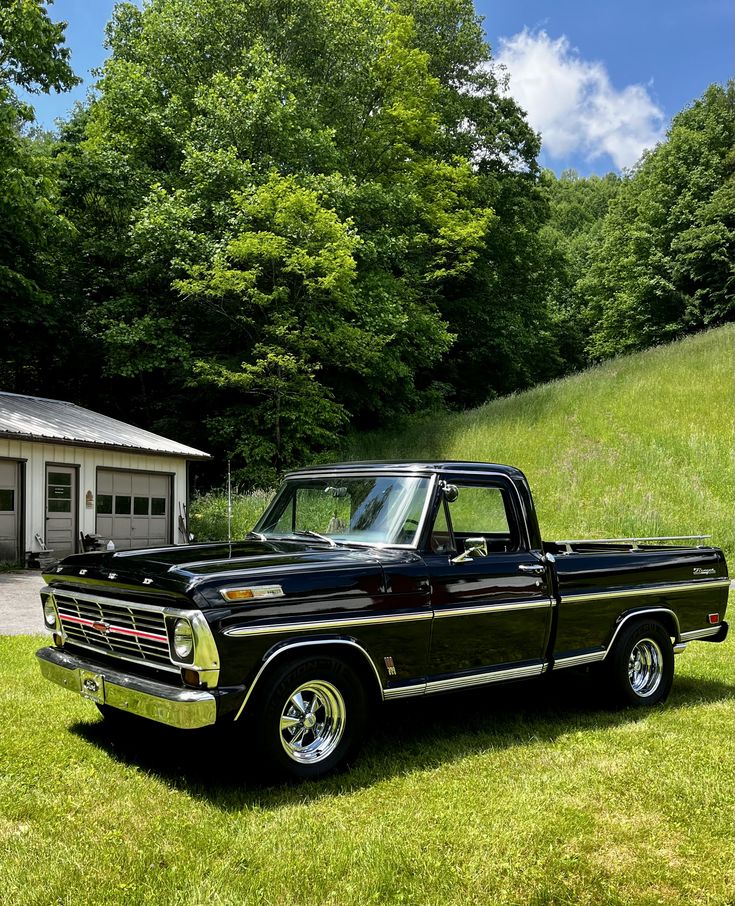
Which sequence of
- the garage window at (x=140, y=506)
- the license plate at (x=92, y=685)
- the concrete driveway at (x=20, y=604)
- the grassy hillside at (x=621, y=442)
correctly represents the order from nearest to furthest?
1. the license plate at (x=92, y=685)
2. the concrete driveway at (x=20, y=604)
3. the grassy hillside at (x=621, y=442)
4. the garage window at (x=140, y=506)

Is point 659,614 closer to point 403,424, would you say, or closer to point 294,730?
point 294,730

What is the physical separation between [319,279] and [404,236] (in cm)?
681

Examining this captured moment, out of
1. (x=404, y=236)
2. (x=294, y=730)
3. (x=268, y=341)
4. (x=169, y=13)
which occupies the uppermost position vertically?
(x=169, y=13)

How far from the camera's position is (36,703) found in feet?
20.5

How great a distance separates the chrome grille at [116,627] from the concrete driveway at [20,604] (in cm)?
412

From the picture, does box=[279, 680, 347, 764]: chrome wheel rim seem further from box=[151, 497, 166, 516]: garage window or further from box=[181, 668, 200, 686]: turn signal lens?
box=[151, 497, 166, 516]: garage window

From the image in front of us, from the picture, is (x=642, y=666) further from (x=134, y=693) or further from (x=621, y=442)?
(x=621, y=442)

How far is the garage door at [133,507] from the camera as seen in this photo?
66.1 ft

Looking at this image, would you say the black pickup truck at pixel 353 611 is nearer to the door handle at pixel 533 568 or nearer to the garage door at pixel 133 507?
the door handle at pixel 533 568

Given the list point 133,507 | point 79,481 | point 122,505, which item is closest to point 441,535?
point 79,481

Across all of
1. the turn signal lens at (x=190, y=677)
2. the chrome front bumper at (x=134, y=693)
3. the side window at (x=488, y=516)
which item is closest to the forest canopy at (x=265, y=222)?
the side window at (x=488, y=516)

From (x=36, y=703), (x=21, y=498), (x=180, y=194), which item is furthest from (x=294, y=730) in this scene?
(x=180, y=194)

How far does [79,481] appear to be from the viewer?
19.2 m

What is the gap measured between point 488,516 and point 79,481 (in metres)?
15.2
